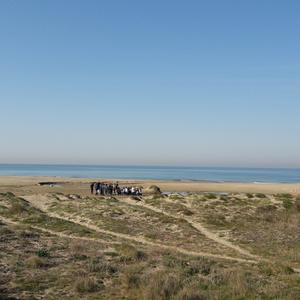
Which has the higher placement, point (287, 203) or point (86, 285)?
point (287, 203)

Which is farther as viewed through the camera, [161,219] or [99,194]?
[99,194]

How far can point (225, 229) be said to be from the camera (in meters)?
30.2

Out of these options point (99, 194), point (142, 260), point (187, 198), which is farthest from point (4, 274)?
point (99, 194)

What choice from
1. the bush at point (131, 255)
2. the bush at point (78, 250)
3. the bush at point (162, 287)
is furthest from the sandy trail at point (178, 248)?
the bush at point (162, 287)

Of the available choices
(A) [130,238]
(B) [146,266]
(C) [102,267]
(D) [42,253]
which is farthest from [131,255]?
(A) [130,238]

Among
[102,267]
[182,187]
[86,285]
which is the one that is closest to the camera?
[86,285]

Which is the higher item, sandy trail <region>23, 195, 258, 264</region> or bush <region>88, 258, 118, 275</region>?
bush <region>88, 258, 118, 275</region>

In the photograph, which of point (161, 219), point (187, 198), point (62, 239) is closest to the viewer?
point (62, 239)

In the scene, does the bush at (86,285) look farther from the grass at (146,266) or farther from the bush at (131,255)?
the bush at (131,255)

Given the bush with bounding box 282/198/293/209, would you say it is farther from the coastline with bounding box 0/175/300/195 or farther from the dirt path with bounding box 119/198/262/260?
the coastline with bounding box 0/175/300/195

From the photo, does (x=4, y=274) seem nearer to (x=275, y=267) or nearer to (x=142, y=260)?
(x=142, y=260)

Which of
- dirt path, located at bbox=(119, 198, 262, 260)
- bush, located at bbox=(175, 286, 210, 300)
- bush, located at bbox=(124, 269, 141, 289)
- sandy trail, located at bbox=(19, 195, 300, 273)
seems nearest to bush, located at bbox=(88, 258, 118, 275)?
bush, located at bbox=(124, 269, 141, 289)

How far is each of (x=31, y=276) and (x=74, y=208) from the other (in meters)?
23.1

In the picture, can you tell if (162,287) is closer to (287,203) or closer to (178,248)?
(178,248)
